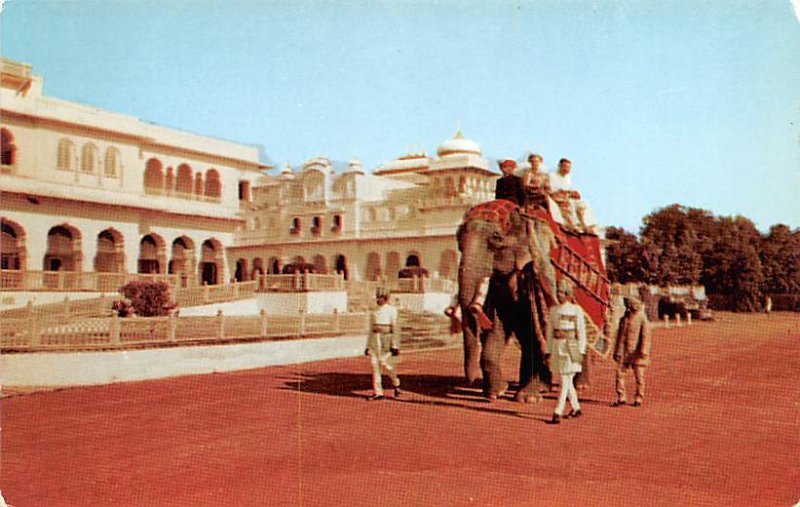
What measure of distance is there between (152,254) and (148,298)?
3.13 m

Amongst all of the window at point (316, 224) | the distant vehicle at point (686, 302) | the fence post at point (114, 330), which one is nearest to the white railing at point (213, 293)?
the fence post at point (114, 330)

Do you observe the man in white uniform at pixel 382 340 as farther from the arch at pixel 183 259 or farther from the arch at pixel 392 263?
the arch at pixel 392 263

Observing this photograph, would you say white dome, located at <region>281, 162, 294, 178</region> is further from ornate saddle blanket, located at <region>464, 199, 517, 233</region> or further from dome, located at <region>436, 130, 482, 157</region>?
ornate saddle blanket, located at <region>464, 199, 517, 233</region>

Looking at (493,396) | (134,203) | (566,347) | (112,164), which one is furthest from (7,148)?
(566,347)

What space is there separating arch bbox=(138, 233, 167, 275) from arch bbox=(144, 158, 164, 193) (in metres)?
1.48

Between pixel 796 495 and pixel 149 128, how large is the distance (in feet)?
45.7

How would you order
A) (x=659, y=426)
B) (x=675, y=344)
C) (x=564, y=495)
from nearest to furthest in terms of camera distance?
(x=564, y=495) < (x=659, y=426) < (x=675, y=344)

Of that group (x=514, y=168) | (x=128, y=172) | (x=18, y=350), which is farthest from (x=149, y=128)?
(x=514, y=168)

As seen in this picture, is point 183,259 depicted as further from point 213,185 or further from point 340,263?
point 340,263

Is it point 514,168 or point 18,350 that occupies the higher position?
point 514,168

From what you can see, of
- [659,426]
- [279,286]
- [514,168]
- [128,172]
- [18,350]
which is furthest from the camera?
[279,286]

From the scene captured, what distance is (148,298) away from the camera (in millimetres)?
14414

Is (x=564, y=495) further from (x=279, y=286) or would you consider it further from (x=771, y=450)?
(x=279, y=286)

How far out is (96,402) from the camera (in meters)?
8.33
